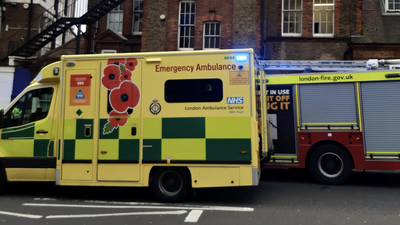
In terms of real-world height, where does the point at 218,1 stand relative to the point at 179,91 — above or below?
above

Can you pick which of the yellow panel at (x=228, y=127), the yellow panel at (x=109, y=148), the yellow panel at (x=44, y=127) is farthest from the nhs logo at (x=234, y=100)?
the yellow panel at (x=44, y=127)

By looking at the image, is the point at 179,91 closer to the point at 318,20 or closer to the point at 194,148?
the point at 194,148

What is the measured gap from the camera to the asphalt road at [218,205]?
5.20m

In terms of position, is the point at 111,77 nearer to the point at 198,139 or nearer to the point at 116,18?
the point at 198,139

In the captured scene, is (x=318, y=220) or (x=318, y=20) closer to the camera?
(x=318, y=220)

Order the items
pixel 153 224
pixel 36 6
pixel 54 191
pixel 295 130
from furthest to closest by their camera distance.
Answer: pixel 36 6 < pixel 295 130 < pixel 54 191 < pixel 153 224

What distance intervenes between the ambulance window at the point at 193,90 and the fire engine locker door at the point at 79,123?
153cm

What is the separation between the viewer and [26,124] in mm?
6625

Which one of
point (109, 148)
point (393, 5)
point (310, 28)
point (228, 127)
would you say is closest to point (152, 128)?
point (109, 148)

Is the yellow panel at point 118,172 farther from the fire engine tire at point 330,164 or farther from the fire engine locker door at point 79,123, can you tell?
the fire engine tire at point 330,164

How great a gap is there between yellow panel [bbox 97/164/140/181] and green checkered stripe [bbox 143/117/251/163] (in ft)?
1.02

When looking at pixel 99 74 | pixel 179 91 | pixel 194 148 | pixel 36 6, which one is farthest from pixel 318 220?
pixel 36 6

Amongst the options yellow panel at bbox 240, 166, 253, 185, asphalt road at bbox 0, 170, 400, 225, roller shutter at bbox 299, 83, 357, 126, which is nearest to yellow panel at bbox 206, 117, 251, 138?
yellow panel at bbox 240, 166, 253, 185

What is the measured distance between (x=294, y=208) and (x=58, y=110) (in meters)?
5.06
